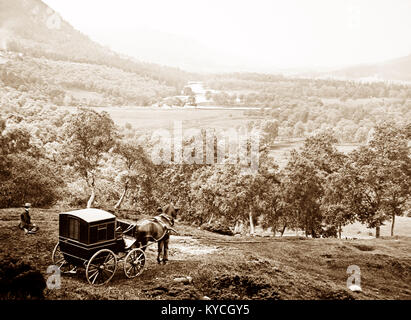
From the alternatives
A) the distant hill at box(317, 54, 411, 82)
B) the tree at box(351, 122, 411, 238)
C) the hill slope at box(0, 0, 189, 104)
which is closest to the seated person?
the hill slope at box(0, 0, 189, 104)

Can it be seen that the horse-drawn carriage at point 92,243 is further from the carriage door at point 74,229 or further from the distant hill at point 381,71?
the distant hill at point 381,71

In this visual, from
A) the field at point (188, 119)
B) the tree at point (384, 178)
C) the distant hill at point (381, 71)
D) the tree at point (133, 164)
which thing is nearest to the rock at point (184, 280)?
the tree at point (133, 164)

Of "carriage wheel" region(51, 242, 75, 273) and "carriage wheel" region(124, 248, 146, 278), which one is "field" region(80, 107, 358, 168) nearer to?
"carriage wheel" region(51, 242, 75, 273)

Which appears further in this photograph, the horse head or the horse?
the horse head

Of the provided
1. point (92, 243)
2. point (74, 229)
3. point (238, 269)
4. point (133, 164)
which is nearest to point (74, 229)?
point (74, 229)

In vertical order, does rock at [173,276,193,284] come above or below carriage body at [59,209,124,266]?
below

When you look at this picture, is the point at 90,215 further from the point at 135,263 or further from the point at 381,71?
the point at 381,71
